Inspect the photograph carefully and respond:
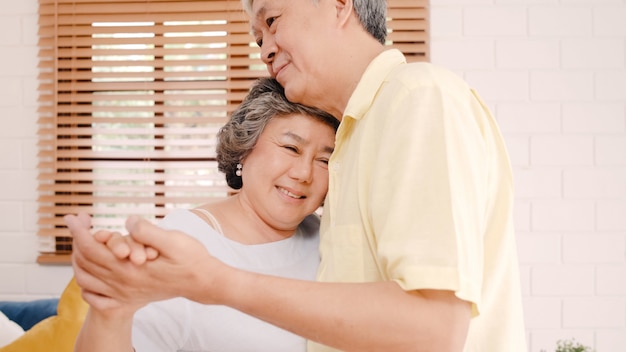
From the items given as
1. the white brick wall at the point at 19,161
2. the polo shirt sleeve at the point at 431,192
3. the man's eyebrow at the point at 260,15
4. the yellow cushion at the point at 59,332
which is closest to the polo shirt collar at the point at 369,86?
the polo shirt sleeve at the point at 431,192

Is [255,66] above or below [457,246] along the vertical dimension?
above

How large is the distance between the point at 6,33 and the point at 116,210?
993 millimetres

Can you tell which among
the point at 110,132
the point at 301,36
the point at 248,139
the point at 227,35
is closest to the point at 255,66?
the point at 227,35

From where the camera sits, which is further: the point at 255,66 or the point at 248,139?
the point at 255,66

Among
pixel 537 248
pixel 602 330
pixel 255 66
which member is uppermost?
pixel 255 66

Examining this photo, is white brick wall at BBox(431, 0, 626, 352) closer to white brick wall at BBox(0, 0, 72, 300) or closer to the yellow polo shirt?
white brick wall at BBox(0, 0, 72, 300)

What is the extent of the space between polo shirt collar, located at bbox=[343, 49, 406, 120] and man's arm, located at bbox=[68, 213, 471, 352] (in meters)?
0.33

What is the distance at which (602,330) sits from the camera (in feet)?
10.3

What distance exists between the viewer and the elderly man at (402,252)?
0.87 metres

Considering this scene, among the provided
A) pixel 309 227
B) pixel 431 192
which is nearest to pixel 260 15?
pixel 309 227

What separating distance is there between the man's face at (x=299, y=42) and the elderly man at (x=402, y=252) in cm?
21

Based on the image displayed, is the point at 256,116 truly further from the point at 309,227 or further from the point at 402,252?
the point at 402,252

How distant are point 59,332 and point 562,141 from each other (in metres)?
2.29

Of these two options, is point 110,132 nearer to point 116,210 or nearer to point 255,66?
point 116,210
